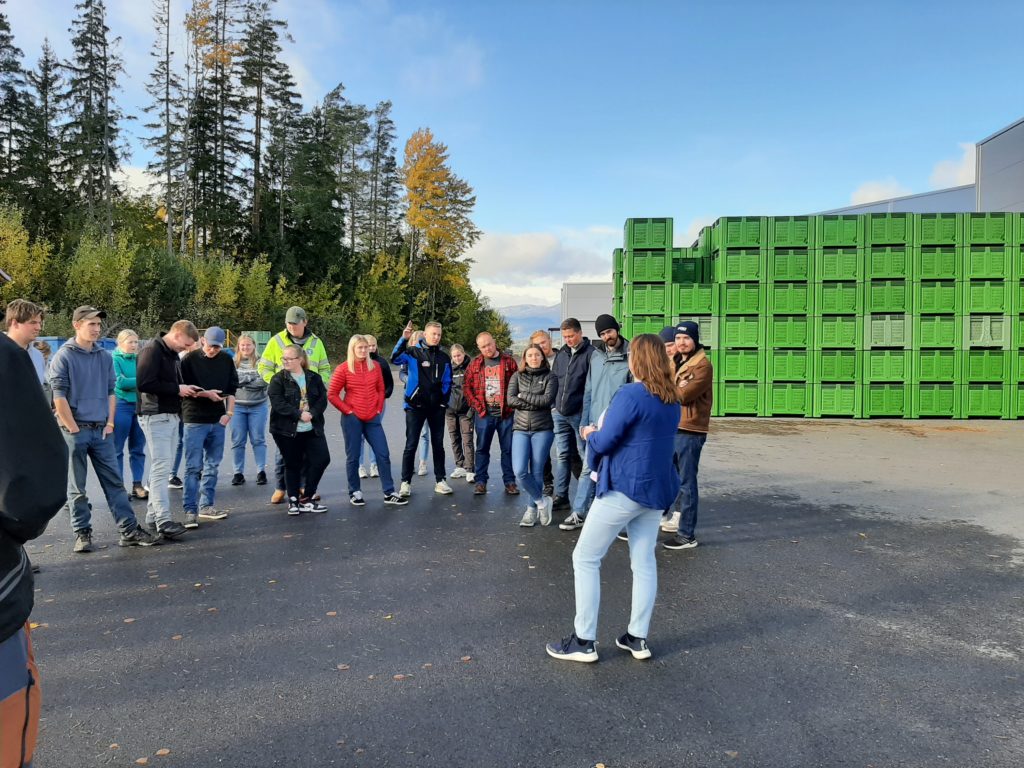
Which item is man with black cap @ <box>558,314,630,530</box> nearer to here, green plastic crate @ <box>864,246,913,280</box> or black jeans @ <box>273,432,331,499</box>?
black jeans @ <box>273,432,331,499</box>

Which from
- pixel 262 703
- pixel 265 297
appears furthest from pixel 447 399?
pixel 265 297

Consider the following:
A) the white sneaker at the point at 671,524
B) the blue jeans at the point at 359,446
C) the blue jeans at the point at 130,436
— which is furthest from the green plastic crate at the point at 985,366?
the blue jeans at the point at 130,436

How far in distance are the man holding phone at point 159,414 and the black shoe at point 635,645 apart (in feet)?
14.1

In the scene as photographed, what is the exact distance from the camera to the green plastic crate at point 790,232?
15.0 meters

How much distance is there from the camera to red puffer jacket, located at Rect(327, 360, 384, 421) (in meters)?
7.74

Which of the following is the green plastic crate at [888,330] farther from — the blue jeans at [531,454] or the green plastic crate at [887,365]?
the blue jeans at [531,454]

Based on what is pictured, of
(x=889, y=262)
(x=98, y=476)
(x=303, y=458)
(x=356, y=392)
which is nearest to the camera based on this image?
(x=98, y=476)

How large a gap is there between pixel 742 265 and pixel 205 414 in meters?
12.0

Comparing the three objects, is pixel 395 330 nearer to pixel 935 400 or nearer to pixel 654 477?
pixel 935 400

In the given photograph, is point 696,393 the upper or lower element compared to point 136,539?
upper

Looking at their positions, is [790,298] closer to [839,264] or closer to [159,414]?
[839,264]

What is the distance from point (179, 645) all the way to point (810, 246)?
14.7 meters

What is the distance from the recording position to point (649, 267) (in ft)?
50.4

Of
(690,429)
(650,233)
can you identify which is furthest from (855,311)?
(690,429)
